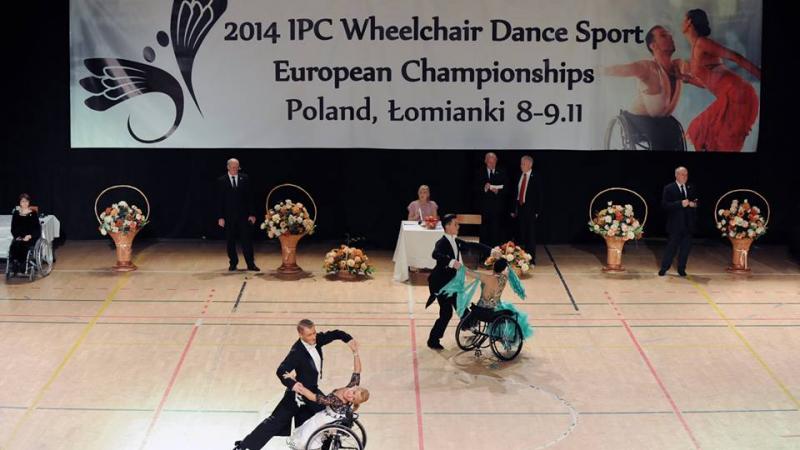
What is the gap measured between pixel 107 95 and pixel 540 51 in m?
5.37

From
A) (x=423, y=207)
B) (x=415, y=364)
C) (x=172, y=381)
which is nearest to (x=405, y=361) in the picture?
(x=415, y=364)

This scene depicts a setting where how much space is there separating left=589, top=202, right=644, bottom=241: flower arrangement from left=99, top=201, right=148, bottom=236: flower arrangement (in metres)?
5.37

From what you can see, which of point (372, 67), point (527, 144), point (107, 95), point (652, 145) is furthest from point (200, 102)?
point (652, 145)

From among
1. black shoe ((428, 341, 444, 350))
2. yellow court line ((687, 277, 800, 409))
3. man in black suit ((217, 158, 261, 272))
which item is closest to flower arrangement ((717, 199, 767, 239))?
yellow court line ((687, 277, 800, 409))

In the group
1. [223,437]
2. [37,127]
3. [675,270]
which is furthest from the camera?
[37,127]

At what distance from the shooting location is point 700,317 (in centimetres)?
1287

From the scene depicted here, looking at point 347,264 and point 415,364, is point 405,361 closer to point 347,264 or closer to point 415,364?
point 415,364

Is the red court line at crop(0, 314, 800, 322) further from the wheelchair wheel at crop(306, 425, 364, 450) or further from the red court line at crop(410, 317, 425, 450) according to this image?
the wheelchair wheel at crop(306, 425, 364, 450)

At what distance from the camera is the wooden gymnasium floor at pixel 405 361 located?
392 inches

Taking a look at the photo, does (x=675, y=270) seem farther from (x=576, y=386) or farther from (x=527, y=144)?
(x=576, y=386)

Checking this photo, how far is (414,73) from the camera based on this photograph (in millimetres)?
15336

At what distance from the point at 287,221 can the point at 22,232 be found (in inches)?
116

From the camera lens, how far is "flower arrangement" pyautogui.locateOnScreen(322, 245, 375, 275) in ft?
46.4

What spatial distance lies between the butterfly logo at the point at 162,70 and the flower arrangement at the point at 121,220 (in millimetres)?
1206
